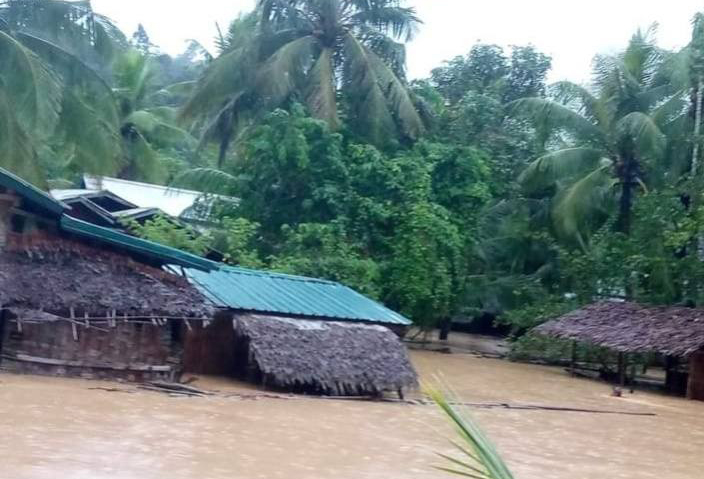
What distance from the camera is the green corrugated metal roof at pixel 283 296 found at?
14.9 meters

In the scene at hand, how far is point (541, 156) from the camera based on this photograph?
76.1 feet

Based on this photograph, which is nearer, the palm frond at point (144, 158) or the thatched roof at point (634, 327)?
the thatched roof at point (634, 327)

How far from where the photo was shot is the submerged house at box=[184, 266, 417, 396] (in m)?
14.1

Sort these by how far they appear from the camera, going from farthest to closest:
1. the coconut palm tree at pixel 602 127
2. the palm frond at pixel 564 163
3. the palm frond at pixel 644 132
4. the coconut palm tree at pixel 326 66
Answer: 1. the palm frond at pixel 564 163
2. the coconut palm tree at pixel 602 127
3. the coconut palm tree at pixel 326 66
4. the palm frond at pixel 644 132

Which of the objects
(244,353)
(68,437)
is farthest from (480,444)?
(244,353)

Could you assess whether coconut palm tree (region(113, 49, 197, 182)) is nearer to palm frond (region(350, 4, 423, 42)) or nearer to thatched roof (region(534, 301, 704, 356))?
palm frond (region(350, 4, 423, 42))

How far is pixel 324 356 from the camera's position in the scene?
1429 cm

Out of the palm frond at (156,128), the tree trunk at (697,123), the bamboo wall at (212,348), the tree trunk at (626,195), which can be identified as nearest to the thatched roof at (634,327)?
the tree trunk at (626,195)

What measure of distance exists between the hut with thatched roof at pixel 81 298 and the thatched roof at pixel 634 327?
8587 mm

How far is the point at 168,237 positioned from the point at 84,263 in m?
4.11

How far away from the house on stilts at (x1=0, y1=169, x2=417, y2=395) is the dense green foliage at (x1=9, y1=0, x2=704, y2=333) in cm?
327

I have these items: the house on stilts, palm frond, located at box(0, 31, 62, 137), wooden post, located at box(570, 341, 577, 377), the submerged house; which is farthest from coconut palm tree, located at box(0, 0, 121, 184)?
wooden post, located at box(570, 341, 577, 377)

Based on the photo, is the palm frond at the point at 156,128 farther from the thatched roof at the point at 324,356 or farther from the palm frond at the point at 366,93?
the thatched roof at the point at 324,356

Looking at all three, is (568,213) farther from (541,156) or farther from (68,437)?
(68,437)
